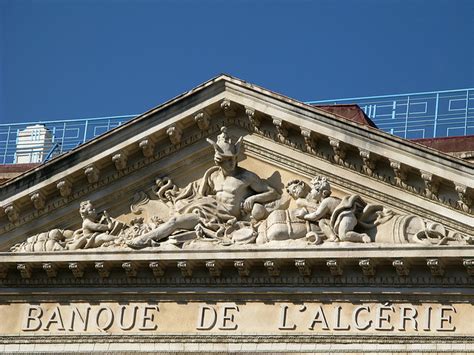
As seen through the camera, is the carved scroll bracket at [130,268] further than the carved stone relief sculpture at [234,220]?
Yes

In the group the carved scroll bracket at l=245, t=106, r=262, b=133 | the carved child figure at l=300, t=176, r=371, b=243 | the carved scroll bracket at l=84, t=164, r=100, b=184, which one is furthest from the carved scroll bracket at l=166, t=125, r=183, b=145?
the carved child figure at l=300, t=176, r=371, b=243

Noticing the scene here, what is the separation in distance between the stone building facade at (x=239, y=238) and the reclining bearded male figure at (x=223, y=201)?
0.03m

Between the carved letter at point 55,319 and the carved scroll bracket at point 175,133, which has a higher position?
the carved scroll bracket at point 175,133

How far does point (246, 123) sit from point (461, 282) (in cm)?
590

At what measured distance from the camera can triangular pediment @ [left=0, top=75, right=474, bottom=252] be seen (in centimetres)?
4394

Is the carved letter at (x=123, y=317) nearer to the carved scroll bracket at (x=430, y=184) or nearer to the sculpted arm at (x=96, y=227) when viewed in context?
the sculpted arm at (x=96, y=227)

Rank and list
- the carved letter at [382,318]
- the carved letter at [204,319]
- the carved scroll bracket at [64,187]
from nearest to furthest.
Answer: the carved letter at [382,318] < the carved letter at [204,319] < the carved scroll bracket at [64,187]

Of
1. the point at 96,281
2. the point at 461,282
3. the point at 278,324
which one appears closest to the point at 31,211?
the point at 96,281

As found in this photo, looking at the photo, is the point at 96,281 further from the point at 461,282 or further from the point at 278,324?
the point at 461,282

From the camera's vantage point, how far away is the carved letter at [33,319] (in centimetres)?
4522

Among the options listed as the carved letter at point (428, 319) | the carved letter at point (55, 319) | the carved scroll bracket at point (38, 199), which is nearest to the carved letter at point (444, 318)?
the carved letter at point (428, 319)

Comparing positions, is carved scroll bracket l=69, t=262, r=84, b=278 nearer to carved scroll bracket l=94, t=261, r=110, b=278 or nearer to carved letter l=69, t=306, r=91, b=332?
carved scroll bracket l=94, t=261, r=110, b=278

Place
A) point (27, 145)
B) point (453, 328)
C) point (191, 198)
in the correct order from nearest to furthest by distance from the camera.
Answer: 1. point (453, 328)
2. point (191, 198)
3. point (27, 145)

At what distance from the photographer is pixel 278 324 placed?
43.6 m
